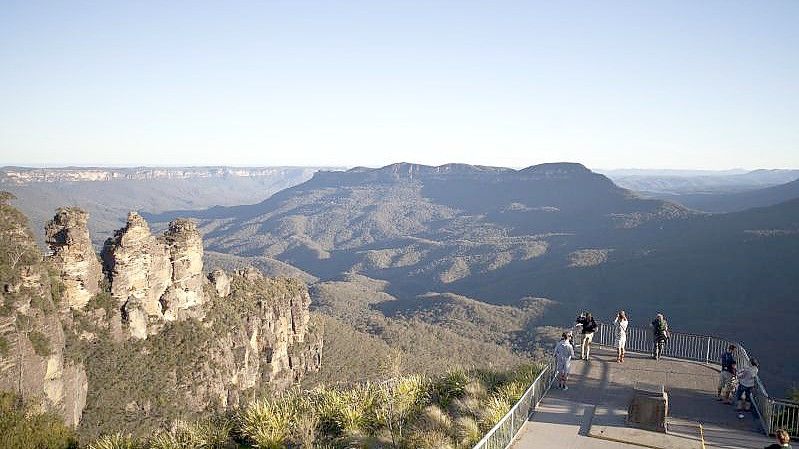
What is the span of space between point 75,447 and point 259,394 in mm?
40911

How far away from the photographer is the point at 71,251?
39.9 metres

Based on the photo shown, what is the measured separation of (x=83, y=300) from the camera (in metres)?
41.1

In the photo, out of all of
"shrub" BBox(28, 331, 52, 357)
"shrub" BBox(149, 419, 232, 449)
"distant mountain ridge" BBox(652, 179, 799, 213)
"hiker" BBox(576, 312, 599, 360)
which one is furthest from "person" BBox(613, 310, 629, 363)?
"distant mountain ridge" BBox(652, 179, 799, 213)

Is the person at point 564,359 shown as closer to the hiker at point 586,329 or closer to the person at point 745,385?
the hiker at point 586,329

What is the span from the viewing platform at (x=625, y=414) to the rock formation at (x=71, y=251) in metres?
35.6

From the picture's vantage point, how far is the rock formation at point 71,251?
3941cm

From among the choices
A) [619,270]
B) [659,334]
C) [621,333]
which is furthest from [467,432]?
[619,270]

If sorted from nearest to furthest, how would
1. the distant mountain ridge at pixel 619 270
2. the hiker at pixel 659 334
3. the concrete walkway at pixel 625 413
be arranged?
1. the concrete walkway at pixel 625 413
2. the hiker at pixel 659 334
3. the distant mountain ridge at pixel 619 270

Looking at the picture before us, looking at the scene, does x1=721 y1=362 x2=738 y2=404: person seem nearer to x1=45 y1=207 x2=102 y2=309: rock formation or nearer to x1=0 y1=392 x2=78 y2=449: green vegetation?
x1=0 y1=392 x2=78 y2=449: green vegetation

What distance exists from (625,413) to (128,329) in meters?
39.6

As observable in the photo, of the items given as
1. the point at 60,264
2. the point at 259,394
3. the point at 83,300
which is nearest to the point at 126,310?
the point at 83,300

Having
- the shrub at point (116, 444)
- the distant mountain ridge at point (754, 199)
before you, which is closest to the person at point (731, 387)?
the shrub at point (116, 444)

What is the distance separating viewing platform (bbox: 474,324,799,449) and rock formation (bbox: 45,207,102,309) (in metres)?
35.6

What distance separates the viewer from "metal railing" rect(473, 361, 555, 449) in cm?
1303
